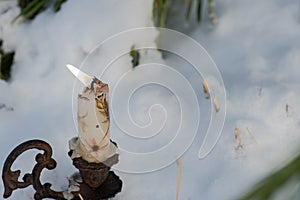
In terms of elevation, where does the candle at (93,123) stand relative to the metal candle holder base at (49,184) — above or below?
above

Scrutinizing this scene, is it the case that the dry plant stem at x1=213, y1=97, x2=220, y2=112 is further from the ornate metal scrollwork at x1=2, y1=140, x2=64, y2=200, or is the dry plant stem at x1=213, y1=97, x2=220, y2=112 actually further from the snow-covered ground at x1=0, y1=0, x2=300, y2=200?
the ornate metal scrollwork at x1=2, y1=140, x2=64, y2=200

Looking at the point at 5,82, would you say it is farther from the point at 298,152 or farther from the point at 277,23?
the point at 298,152

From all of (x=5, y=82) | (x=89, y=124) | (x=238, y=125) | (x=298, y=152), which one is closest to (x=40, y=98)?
(x=5, y=82)

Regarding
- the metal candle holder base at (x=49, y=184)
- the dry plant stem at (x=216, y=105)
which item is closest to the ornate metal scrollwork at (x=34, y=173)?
the metal candle holder base at (x=49, y=184)

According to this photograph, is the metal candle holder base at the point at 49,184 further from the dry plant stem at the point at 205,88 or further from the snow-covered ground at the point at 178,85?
the dry plant stem at the point at 205,88

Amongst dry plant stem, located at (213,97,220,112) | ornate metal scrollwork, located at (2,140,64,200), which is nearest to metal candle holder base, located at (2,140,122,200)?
ornate metal scrollwork, located at (2,140,64,200)
